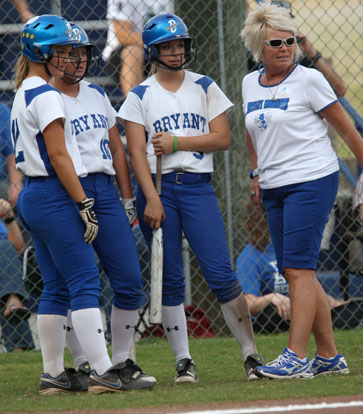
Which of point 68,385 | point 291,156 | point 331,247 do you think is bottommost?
point 331,247

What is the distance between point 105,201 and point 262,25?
134cm

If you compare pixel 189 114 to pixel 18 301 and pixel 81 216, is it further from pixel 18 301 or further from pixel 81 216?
pixel 18 301

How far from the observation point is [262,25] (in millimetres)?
4871

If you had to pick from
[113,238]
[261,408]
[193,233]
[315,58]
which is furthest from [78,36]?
[315,58]

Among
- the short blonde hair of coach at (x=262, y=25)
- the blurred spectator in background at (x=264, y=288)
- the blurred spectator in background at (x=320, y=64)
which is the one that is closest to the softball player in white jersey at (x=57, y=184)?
the short blonde hair of coach at (x=262, y=25)

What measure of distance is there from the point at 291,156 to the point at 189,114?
26.0 inches

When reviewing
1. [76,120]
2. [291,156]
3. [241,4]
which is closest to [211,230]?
[291,156]

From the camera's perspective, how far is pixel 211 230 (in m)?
4.87

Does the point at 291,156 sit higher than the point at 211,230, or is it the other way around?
the point at 291,156

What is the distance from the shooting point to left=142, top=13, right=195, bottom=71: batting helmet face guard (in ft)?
16.0

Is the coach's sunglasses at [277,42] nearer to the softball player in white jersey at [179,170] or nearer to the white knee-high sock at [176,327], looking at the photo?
the softball player in white jersey at [179,170]

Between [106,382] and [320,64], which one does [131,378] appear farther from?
[320,64]

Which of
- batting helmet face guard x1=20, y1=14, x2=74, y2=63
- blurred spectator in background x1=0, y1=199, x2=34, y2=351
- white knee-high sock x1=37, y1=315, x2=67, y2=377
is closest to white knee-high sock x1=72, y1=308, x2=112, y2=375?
white knee-high sock x1=37, y1=315, x2=67, y2=377

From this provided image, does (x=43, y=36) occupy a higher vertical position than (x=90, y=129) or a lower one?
higher
